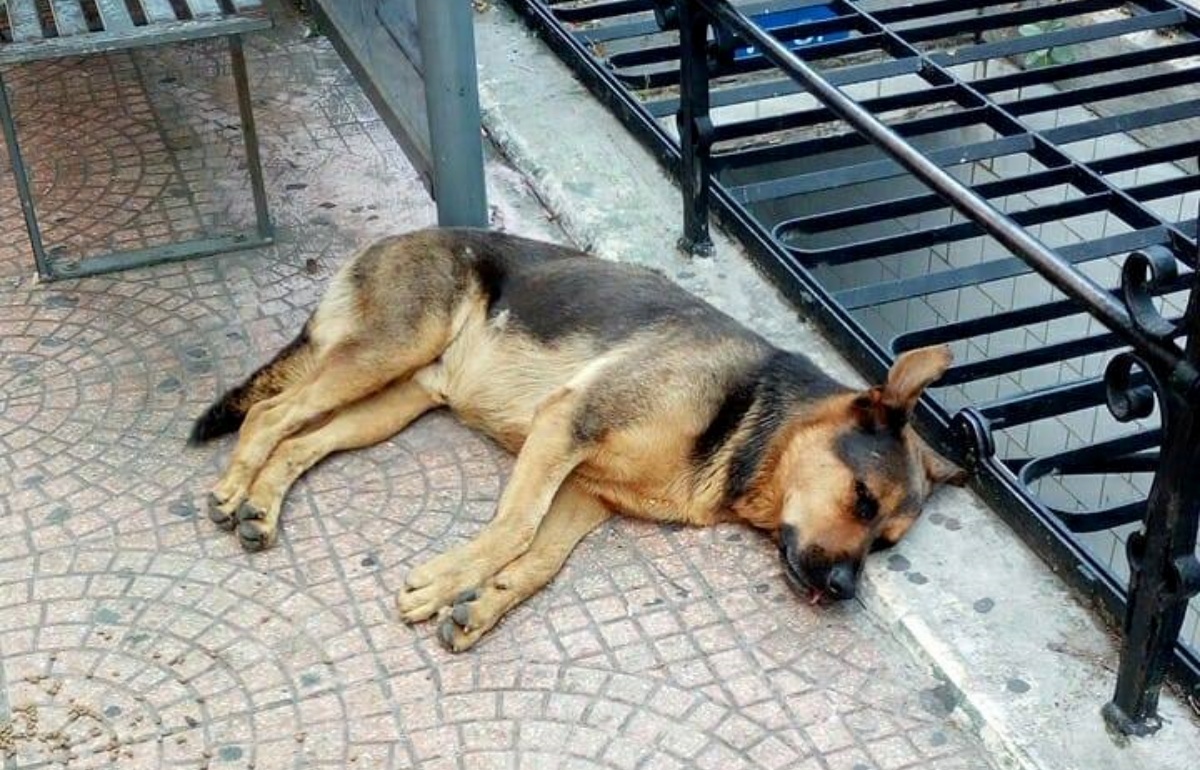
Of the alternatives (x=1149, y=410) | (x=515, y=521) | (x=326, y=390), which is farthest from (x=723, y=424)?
(x=1149, y=410)

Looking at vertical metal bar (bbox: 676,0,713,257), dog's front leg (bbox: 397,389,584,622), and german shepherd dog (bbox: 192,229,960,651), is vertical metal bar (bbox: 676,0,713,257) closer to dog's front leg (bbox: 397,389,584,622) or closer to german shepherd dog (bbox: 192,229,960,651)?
german shepherd dog (bbox: 192,229,960,651)

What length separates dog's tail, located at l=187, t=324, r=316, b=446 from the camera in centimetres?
476

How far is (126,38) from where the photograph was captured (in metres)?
5.21

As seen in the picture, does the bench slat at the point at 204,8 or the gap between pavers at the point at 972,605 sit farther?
the bench slat at the point at 204,8

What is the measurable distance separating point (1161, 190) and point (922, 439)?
195 centimetres

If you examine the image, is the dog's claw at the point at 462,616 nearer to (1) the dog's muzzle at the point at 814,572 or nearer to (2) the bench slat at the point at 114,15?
(1) the dog's muzzle at the point at 814,572

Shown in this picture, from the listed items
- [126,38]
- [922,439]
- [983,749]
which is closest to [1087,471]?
[922,439]

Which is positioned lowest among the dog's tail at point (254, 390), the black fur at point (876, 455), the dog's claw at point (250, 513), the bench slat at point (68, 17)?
the dog's claw at point (250, 513)

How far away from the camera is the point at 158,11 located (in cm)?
538

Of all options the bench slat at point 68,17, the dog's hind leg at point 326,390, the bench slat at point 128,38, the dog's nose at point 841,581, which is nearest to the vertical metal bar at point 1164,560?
the dog's nose at point 841,581

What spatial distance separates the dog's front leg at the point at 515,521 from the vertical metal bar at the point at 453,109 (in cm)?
117

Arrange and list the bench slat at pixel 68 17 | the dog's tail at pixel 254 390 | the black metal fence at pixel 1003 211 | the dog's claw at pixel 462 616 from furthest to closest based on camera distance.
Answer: the bench slat at pixel 68 17 < the dog's tail at pixel 254 390 < the dog's claw at pixel 462 616 < the black metal fence at pixel 1003 211

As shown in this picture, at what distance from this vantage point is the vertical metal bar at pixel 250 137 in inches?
219

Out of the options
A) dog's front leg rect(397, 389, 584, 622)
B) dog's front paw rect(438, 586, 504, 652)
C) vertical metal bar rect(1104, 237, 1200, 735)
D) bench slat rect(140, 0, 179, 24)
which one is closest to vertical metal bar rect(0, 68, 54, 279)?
bench slat rect(140, 0, 179, 24)
